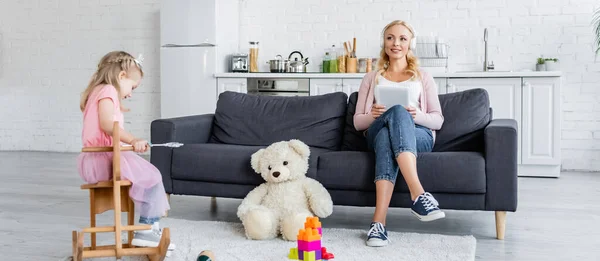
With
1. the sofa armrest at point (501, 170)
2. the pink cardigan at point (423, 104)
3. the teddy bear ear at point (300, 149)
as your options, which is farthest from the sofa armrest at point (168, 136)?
the sofa armrest at point (501, 170)

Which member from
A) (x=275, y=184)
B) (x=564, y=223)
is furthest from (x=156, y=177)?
(x=564, y=223)

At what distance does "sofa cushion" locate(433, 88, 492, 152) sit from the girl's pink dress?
64.8 inches

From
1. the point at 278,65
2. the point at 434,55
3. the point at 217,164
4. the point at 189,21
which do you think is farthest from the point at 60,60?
the point at 217,164

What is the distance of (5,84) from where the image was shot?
776cm

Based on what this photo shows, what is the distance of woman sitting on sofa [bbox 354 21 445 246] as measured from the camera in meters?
3.06

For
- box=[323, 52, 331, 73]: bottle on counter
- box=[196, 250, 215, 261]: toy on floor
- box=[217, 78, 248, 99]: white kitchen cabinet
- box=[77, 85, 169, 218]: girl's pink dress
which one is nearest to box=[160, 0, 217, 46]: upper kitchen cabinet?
box=[217, 78, 248, 99]: white kitchen cabinet

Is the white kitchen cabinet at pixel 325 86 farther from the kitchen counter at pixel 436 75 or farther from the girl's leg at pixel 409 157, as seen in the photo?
the girl's leg at pixel 409 157

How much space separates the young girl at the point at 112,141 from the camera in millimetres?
2684

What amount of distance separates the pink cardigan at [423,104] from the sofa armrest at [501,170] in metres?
0.40

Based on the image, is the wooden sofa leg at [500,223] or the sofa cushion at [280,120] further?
the sofa cushion at [280,120]

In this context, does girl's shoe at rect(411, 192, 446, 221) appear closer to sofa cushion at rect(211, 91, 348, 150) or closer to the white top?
the white top

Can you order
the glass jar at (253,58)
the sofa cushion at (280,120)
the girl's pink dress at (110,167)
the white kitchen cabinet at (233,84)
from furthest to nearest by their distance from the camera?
1. the glass jar at (253,58)
2. the white kitchen cabinet at (233,84)
3. the sofa cushion at (280,120)
4. the girl's pink dress at (110,167)

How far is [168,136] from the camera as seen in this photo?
3.76 m

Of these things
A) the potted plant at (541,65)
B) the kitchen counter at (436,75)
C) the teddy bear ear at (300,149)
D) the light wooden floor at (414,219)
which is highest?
the potted plant at (541,65)
